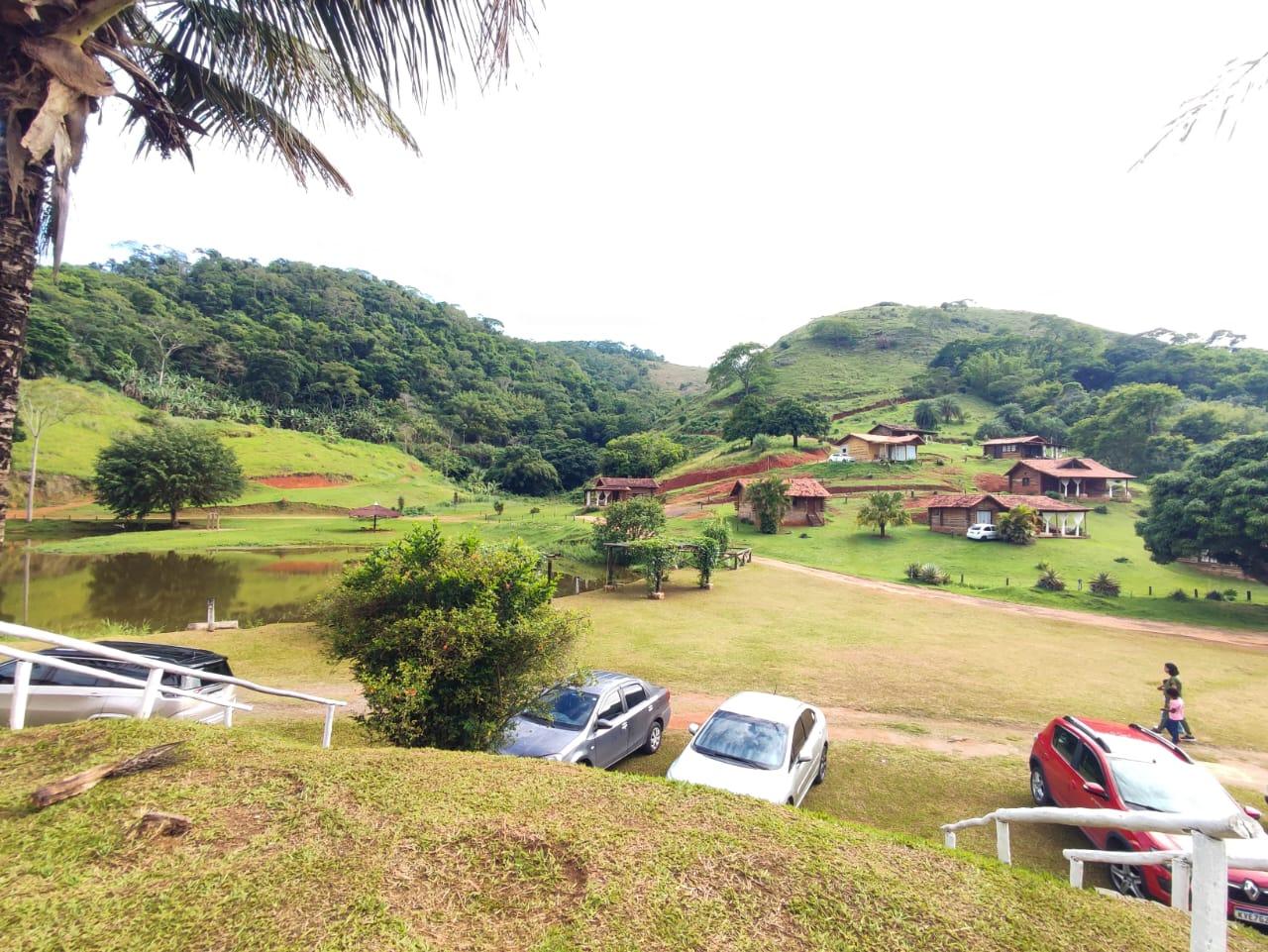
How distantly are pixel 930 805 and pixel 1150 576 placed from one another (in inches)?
1101

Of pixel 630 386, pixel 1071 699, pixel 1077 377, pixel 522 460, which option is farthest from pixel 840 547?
pixel 630 386

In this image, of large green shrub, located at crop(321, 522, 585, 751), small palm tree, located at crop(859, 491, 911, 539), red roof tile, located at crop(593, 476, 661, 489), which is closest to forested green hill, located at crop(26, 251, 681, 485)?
red roof tile, located at crop(593, 476, 661, 489)

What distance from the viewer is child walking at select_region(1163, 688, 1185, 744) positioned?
9188 millimetres

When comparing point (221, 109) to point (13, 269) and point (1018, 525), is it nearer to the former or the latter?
point (13, 269)

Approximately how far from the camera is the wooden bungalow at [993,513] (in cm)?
3415

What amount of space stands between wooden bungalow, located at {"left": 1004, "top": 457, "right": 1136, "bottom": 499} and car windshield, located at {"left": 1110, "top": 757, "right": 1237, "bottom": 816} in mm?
45702

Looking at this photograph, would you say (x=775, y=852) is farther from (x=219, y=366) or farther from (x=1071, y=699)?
(x=219, y=366)

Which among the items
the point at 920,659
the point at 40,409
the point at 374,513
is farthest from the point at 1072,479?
the point at 40,409

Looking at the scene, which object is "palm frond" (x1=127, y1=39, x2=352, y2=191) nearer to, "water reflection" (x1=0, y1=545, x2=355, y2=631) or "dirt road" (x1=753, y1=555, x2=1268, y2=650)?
"water reflection" (x1=0, y1=545, x2=355, y2=631)

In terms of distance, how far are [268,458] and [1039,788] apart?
212 ft

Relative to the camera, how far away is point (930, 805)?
279 inches

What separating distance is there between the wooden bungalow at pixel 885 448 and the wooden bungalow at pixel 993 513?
734 inches

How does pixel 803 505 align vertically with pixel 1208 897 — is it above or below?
above

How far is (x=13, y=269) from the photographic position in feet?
11.0
